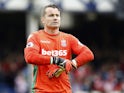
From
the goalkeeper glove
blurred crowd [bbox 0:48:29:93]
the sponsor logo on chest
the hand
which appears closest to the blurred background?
blurred crowd [bbox 0:48:29:93]

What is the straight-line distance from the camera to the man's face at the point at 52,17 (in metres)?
8.18

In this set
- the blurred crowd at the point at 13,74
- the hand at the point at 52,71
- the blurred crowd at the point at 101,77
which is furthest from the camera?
the blurred crowd at the point at 13,74

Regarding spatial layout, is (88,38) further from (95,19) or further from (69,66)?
(69,66)

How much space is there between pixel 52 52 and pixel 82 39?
45.8 ft

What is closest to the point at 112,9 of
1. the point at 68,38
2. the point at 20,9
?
the point at 20,9

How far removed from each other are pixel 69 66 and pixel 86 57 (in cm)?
35

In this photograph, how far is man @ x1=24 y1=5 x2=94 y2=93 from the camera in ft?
26.7

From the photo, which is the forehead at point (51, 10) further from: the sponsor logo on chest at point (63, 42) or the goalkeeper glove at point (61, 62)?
the goalkeeper glove at point (61, 62)

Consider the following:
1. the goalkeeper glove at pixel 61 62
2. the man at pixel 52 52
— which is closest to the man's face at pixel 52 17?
the man at pixel 52 52

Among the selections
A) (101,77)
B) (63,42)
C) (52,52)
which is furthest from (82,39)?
(52,52)

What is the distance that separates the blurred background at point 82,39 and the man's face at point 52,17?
6847 millimetres

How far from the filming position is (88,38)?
22.0 m

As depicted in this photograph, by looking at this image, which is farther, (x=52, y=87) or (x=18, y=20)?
(x=18, y=20)

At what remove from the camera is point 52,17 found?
8195 mm
